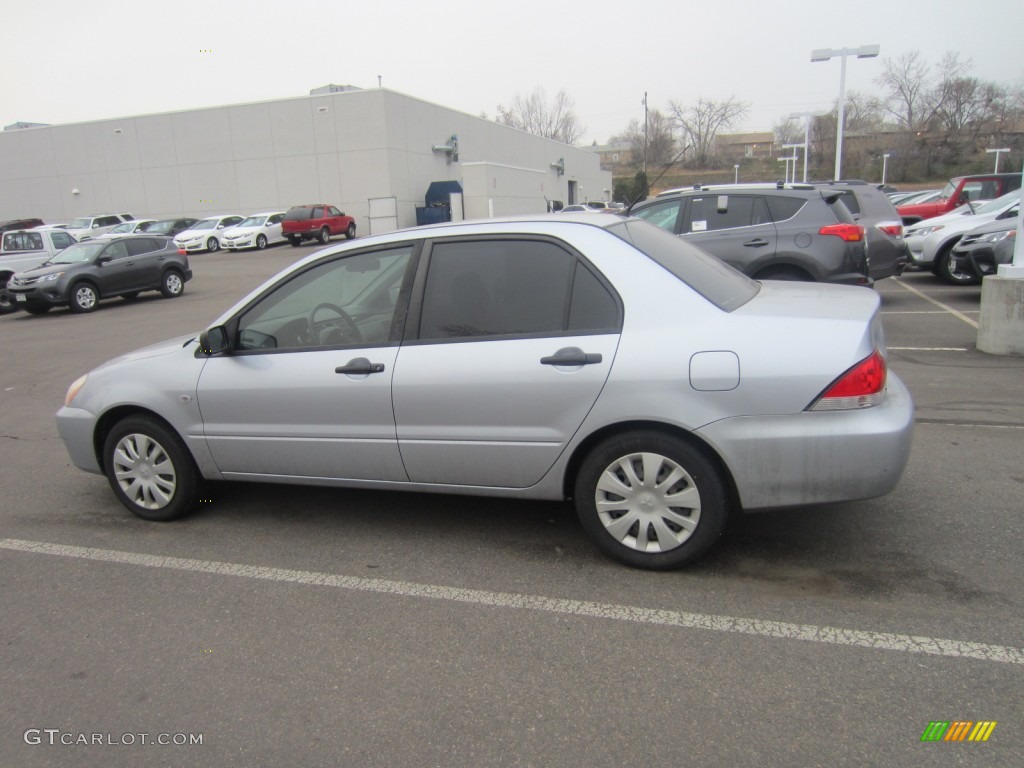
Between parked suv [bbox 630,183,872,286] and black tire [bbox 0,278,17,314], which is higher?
parked suv [bbox 630,183,872,286]

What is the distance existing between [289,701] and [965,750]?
2353 mm

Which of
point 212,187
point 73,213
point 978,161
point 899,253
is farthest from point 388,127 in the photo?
point 978,161

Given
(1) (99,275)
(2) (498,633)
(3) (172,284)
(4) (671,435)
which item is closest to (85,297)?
(1) (99,275)

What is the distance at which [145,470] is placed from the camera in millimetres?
4676

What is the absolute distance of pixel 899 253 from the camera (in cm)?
1109

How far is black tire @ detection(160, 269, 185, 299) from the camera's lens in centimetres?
1853

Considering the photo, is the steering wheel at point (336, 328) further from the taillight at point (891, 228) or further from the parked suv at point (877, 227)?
the taillight at point (891, 228)

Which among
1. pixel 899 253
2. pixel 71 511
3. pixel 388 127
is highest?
pixel 388 127

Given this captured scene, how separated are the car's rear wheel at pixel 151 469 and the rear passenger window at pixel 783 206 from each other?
7.05 m

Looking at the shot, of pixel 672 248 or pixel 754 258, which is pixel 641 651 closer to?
pixel 672 248

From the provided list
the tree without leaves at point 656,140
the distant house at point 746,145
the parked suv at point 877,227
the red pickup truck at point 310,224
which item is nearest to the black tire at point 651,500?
the parked suv at point 877,227

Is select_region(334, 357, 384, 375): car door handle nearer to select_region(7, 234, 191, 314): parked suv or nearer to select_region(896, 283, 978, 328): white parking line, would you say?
select_region(896, 283, 978, 328): white parking line

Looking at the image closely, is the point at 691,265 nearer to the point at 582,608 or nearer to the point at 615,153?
the point at 582,608

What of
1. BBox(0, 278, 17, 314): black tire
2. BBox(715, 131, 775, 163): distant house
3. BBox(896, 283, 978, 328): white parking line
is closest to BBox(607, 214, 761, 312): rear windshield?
BBox(896, 283, 978, 328): white parking line
